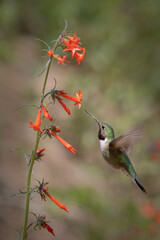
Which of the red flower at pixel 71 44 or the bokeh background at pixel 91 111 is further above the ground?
the bokeh background at pixel 91 111

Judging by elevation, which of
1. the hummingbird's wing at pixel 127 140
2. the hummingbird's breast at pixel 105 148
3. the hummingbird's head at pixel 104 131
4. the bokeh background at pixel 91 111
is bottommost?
the hummingbird's wing at pixel 127 140

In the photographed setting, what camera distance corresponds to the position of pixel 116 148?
Answer: 2.85 meters

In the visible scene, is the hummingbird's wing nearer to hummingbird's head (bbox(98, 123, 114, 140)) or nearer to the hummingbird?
the hummingbird

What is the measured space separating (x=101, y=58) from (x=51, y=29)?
117 inches

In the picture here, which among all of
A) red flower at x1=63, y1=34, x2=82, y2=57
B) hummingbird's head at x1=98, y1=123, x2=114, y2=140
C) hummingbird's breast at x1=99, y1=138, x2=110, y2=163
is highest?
red flower at x1=63, y1=34, x2=82, y2=57

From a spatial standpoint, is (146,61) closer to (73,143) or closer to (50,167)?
(73,143)

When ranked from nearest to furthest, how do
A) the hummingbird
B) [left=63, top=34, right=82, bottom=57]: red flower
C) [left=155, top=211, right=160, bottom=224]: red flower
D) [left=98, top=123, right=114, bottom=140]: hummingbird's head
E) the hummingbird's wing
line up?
[left=63, top=34, right=82, bottom=57]: red flower < the hummingbird's wing < the hummingbird < [left=98, top=123, right=114, bottom=140]: hummingbird's head < [left=155, top=211, right=160, bottom=224]: red flower

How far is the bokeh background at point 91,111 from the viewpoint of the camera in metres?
4.84

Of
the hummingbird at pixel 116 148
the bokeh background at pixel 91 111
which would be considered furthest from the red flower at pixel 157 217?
the hummingbird at pixel 116 148

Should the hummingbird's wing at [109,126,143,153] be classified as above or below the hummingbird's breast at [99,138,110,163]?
below

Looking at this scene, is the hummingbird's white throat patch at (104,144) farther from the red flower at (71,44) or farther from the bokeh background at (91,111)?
the red flower at (71,44)

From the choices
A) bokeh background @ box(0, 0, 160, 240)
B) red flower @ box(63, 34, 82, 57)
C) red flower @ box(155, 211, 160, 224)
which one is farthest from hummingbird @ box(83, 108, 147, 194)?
red flower @ box(155, 211, 160, 224)

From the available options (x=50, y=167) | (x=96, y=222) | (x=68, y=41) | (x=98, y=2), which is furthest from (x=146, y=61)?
(x=68, y=41)

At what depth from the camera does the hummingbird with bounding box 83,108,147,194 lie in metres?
2.65
